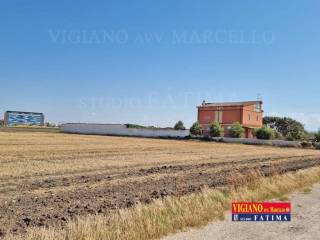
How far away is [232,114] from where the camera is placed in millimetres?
71125

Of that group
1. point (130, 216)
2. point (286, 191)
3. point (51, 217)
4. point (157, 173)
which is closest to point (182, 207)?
point (130, 216)

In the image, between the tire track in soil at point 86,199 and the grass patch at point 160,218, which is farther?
the tire track in soil at point 86,199

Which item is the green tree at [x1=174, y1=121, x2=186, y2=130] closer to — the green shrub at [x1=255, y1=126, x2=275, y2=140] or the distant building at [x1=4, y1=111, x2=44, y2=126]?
the green shrub at [x1=255, y1=126, x2=275, y2=140]

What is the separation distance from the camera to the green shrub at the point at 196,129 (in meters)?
69.1

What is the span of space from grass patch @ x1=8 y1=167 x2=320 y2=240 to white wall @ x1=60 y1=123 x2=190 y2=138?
60980 millimetres

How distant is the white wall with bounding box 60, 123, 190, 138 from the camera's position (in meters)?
74.6

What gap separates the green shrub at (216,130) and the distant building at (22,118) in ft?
336

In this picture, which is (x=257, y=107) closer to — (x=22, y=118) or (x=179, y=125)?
(x=179, y=125)

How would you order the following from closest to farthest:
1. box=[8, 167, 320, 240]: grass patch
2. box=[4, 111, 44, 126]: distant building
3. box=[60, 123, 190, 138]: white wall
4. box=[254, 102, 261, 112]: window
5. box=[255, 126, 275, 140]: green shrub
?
box=[8, 167, 320, 240]: grass patch
box=[255, 126, 275, 140]: green shrub
box=[60, 123, 190, 138]: white wall
box=[254, 102, 261, 112]: window
box=[4, 111, 44, 126]: distant building

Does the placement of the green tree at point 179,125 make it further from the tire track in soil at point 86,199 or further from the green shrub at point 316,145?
the tire track in soil at point 86,199

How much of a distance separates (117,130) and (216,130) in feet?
88.3

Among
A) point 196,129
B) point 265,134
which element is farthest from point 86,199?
point 196,129

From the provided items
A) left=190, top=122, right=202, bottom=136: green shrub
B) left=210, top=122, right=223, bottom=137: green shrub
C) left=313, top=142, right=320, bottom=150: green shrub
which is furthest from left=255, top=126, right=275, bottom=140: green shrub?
left=190, top=122, right=202, bottom=136: green shrub

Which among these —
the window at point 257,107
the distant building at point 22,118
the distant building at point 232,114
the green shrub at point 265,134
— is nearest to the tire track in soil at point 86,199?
the green shrub at point 265,134
